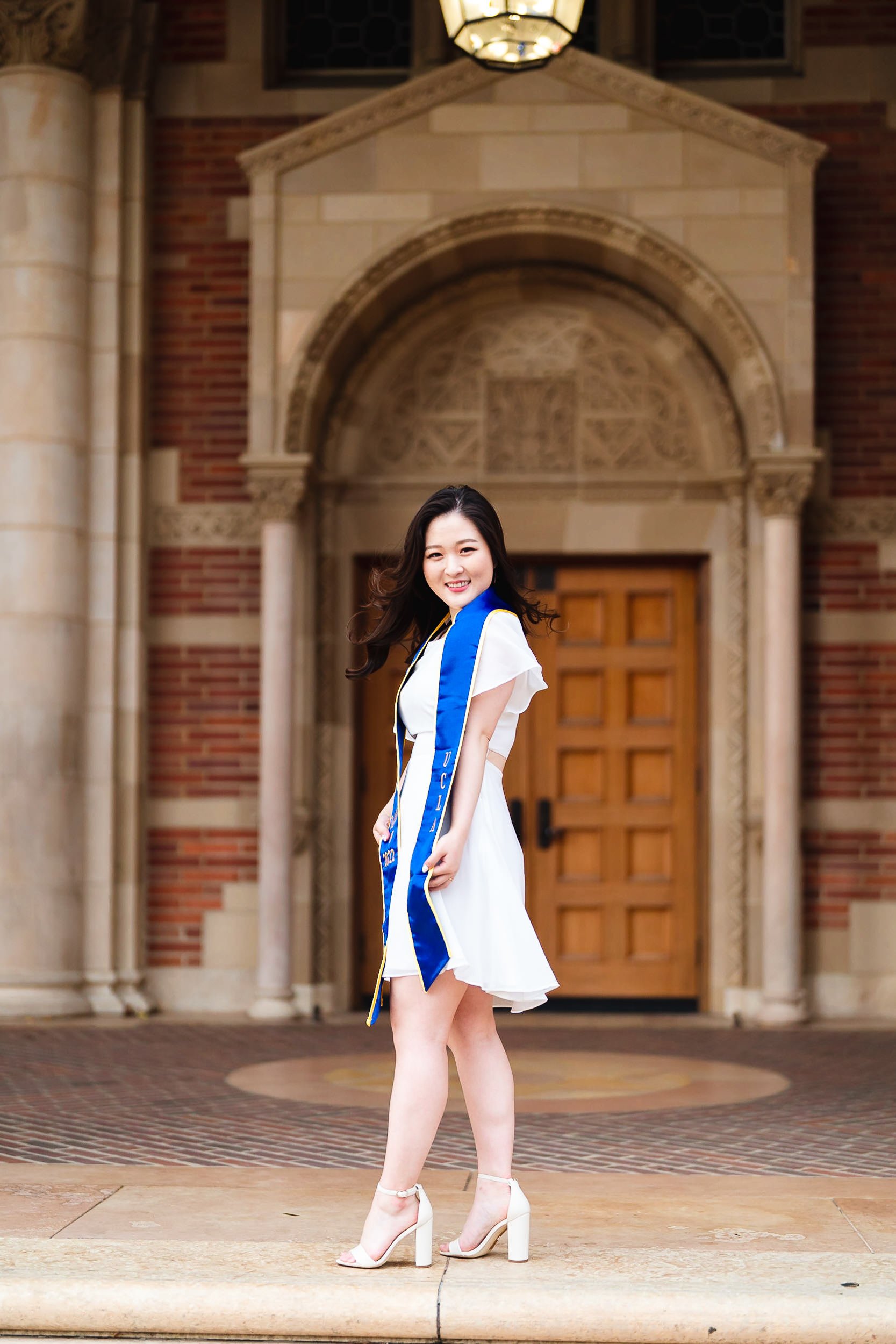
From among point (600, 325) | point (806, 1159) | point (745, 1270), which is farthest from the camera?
point (600, 325)

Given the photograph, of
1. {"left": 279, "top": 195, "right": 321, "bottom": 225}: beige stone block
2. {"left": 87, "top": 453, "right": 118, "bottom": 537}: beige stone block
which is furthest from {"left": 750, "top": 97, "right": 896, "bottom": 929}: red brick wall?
{"left": 87, "top": 453, "right": 118, "bottom": 537}: beige stone block

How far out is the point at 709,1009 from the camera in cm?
1036

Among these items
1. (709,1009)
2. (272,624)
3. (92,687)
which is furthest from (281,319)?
(709,1009)

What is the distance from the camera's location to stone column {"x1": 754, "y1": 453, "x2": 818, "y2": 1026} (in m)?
9.77

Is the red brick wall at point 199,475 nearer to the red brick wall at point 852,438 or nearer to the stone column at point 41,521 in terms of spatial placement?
the stone column at point 41,521

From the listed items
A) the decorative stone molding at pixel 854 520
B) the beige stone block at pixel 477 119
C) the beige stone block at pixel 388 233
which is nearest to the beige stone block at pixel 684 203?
the beige stone block at pixel 477 119

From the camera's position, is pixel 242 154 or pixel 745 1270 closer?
pixel 745 1270

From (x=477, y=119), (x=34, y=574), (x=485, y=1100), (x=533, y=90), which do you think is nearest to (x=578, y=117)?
(x=533, y=90)

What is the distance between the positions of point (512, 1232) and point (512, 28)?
5.09 meters

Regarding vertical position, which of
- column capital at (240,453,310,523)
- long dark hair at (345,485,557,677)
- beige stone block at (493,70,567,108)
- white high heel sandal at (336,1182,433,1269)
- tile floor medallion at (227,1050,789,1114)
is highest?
beige stone block at (493,70,567,108)

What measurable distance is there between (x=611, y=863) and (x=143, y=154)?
17.8ft

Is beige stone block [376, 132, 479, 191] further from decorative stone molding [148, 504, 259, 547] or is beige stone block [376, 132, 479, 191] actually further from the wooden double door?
the wooden double door

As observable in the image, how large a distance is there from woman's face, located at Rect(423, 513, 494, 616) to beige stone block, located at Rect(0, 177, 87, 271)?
6.67 meters

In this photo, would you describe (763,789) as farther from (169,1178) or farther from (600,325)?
(169,1178)
